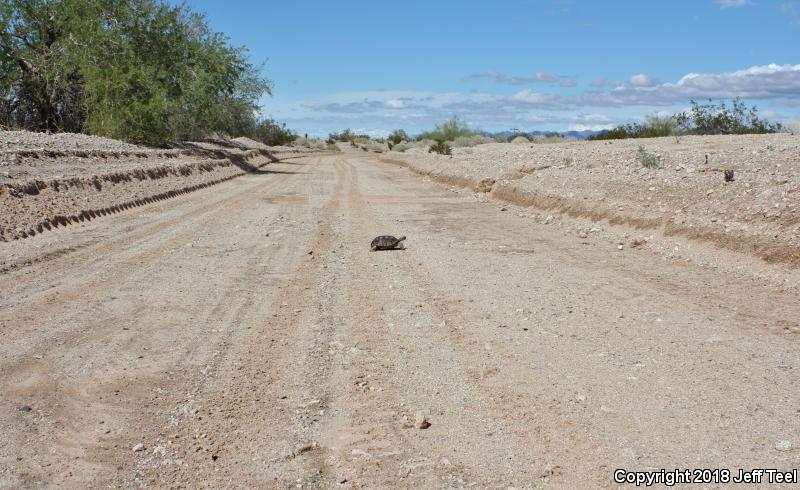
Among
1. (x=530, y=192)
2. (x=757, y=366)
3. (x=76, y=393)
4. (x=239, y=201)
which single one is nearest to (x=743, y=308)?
(x=757, y=366)

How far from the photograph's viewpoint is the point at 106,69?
1347 inches

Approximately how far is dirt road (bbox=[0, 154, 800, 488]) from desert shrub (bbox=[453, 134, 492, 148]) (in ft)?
157

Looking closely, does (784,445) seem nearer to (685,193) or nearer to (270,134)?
(685,193)

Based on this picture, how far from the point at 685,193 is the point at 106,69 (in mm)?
29039

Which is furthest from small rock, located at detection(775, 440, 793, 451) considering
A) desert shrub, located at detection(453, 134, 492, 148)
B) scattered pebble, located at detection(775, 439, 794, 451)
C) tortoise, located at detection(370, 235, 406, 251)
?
desert shrub, located at detection(453, 134, 492, 148)

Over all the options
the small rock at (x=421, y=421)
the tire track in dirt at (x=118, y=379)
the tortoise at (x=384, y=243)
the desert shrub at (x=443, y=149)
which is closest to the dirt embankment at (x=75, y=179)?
the tire track in dirt at (x=118, y=379)

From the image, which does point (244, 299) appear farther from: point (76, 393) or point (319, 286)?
point (76, 393)

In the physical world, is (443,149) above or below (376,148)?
above

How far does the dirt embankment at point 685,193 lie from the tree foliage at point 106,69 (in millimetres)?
18887

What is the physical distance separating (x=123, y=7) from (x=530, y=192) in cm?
2657

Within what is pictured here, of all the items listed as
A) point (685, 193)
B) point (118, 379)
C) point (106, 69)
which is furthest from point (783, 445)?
point (106, 69)

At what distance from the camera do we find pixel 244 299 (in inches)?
317

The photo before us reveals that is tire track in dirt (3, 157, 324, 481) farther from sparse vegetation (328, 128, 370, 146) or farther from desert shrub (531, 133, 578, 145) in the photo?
sparse vegetation (328, 128, 370, 146)

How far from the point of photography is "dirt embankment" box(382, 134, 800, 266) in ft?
34.3
